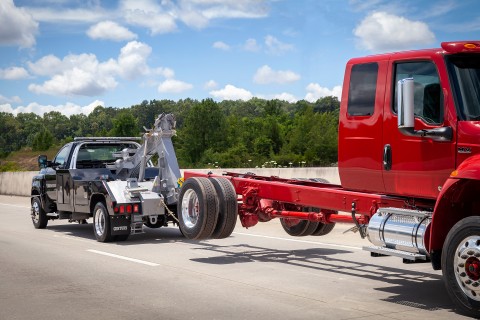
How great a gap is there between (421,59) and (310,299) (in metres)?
3.13

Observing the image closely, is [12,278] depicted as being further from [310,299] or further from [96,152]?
[96,152]

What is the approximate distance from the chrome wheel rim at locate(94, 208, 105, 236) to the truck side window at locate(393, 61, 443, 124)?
28.5 ft

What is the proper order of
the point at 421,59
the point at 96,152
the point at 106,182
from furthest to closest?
1. the point at 96,152
2. the point at 106,182
3. the point at 421,59

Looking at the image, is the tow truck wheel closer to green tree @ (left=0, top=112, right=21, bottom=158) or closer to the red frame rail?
the red frame rail

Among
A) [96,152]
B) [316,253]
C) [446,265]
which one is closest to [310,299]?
[446,265]

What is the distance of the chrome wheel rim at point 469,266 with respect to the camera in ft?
22.6

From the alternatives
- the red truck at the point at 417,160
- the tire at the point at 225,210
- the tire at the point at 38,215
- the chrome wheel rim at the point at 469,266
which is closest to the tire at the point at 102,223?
the tire at the point at 38,215

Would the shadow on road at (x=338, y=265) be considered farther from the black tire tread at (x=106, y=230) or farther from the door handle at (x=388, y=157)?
the door handle at (x=388, y=157)

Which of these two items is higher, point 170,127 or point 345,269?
point 170,127

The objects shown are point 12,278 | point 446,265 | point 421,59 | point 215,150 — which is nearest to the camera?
point 446,265

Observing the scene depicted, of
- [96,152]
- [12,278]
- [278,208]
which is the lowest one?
[12,278]

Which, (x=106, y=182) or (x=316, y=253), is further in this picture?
(x=106, y=182)

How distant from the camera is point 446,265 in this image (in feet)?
23.6

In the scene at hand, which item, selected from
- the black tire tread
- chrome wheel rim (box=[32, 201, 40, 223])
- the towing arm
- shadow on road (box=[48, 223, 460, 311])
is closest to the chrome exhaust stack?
shadow on road (box=[48, 223, 460, 311])
